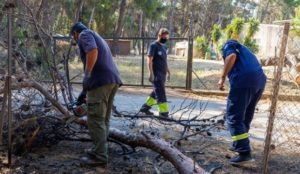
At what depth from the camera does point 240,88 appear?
496 centimetres

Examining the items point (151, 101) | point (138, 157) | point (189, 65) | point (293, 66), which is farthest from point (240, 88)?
point (293, 66)

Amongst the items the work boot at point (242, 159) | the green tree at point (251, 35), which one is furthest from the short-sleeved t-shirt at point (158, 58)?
the green tree at point (251, 35)

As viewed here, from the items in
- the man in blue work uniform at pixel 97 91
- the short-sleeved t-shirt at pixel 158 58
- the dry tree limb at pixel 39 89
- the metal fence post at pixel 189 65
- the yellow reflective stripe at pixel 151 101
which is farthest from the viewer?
the metal fence post at pixel 189 65

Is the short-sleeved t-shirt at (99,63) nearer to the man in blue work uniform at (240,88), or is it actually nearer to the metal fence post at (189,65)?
the man in blue work uniform at (240,88)

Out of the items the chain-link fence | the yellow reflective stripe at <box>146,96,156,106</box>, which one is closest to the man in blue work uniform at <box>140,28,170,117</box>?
the yellow reflective stripe at <box>146,96,156,106</box>

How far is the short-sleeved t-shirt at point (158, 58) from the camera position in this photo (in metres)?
7.88

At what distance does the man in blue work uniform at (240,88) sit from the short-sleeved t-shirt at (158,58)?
288 cm

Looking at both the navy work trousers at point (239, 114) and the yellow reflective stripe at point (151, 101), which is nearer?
the navy work trousers at point (239, 114)

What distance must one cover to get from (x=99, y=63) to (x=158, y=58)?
3285 millimetres

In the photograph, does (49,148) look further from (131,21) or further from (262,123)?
(131,21)

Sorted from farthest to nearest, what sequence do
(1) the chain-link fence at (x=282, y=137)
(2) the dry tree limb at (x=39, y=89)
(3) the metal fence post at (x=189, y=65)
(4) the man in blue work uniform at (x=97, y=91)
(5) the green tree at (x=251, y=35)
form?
(5) the green tree at (x=251, y=35) → (3) the metal fence post at (x=189, y=65) → (2) the dry tree limb at (x=39, y=89) → (4) the man in blue work uniform at (x=97, y=91) → (1) the chain-link fence at (x=282, y=137)

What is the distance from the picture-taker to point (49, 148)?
5.51 meters

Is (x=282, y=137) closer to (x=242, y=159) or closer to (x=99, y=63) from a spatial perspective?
(x=242, y=159)

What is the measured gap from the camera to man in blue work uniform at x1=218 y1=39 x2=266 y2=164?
4.97 m
